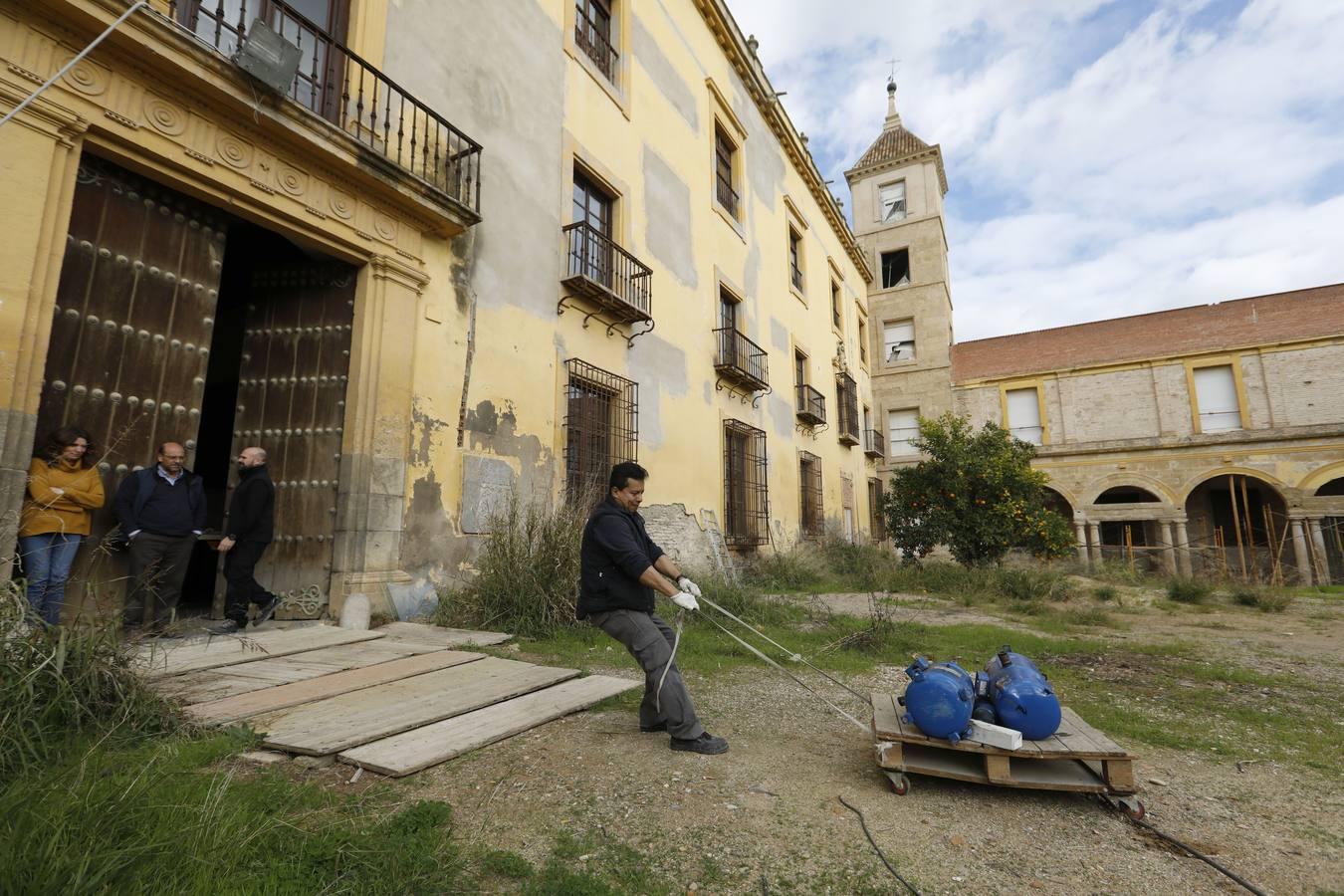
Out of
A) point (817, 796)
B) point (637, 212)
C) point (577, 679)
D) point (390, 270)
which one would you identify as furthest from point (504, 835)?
point (637, 212)

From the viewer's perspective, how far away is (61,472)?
3.96 metres

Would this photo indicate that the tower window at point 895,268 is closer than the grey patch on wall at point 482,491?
No

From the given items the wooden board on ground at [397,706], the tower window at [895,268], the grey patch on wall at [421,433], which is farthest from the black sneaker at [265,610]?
the tower window at [895,268]

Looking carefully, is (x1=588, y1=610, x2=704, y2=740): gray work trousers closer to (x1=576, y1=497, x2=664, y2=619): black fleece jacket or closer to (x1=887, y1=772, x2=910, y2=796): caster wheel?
(x1=576, y1=497, x2=664, y2=619): black fleece jacket

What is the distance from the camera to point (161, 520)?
14.7 ft

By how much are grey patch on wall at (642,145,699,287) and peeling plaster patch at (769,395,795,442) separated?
12.3ft

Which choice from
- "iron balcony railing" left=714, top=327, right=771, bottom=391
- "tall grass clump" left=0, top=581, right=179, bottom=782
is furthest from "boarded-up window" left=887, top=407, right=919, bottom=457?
"tall grass clump" left=0, top=581, right=179, bottom=782

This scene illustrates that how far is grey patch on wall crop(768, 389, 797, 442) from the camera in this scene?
13.9 metres

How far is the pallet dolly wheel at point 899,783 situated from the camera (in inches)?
103

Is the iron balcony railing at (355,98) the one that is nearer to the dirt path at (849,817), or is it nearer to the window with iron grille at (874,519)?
the dirt path at (849,817)

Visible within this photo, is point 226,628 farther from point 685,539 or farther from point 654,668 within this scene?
point 685,539

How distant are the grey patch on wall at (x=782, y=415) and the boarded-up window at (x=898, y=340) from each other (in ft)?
32.5

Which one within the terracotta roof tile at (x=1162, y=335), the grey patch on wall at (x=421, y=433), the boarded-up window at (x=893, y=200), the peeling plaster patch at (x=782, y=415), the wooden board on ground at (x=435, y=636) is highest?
the boarded-up window at (x=893, y=200)

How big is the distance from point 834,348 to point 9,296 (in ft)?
55.2
